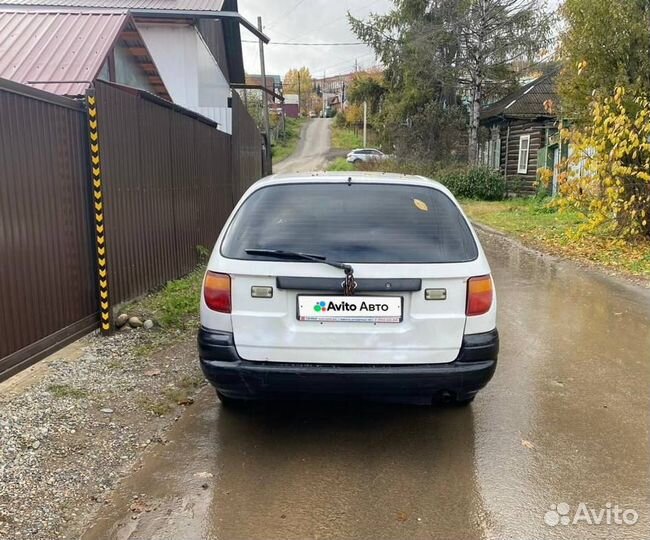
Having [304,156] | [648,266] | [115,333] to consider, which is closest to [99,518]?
[115,333]

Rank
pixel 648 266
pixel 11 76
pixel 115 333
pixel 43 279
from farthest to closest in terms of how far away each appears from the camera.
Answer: pixel 648 266 < pixel 11 76 < pixel 115 333 < pixel 43 279

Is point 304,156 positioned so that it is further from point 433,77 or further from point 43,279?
point 43,279

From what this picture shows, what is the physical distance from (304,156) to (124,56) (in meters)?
44.0

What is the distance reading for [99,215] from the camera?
576 centimetres

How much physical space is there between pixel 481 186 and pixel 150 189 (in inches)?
787

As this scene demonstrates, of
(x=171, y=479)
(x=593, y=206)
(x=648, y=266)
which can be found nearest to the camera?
(x=171, y=479)

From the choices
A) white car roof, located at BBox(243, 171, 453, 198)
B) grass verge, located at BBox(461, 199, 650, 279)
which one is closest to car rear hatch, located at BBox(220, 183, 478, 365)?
white car roof, located at BBox(243, 171, 453, 198)

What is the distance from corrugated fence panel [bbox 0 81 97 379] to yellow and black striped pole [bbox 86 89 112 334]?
7 centimetres

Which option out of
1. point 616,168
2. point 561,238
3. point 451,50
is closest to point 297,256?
point 616,168

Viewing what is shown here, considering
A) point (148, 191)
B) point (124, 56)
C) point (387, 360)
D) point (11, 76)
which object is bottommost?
point (387, 360)

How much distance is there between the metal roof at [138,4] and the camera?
1488 cm

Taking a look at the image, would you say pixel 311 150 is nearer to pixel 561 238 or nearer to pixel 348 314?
pixel 561 238

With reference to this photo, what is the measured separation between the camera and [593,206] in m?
10.8

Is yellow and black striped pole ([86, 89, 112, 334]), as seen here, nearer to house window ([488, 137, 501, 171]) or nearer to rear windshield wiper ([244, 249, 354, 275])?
rear windshield wiper ([244, 249, 354, 275])
